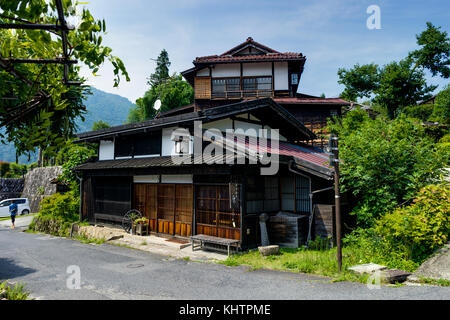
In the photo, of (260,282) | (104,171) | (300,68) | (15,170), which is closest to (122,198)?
(104,171)

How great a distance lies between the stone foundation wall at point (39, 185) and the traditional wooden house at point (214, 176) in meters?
14.2

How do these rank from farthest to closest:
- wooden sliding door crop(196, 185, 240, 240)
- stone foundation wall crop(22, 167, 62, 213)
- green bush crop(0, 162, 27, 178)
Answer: green bush crop(0, 162, 27, 178) → stone foundation wall crop(22, 167, 62, 213) → wooden sliding door crop(196, 185, 240, 240)

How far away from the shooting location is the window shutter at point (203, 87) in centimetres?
2489

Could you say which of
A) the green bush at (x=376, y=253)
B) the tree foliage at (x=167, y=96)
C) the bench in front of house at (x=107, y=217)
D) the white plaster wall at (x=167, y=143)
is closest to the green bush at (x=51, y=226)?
the bench in front of house at (x=107, y=217)

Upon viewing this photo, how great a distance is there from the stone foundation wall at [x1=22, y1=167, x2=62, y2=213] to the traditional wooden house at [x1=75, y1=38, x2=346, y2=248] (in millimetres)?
14158

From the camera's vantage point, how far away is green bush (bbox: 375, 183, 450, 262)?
8.17 m

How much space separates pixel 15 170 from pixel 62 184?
25.0 meters

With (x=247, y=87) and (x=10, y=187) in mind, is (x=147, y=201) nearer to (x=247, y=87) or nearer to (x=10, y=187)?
(x=247, y=87)

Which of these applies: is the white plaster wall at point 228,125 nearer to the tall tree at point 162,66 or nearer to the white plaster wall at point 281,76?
the white plaster wall at point 281,76

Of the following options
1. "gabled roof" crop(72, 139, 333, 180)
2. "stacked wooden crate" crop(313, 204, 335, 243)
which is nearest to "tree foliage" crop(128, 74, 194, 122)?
"gabled roof" crop(72, 139, 333, 180)

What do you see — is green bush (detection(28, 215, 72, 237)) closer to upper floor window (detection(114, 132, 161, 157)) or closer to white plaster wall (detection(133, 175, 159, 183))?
upper floor window (detection(114, 132, 161, 157))

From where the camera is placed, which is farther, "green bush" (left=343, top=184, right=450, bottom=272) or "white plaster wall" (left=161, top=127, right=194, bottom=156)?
"white plaster wall" (left=161, top=127, right=194, bottom=156)

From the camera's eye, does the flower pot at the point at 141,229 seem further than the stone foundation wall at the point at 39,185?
No

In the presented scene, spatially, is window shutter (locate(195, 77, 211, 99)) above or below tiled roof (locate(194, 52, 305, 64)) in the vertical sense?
below
